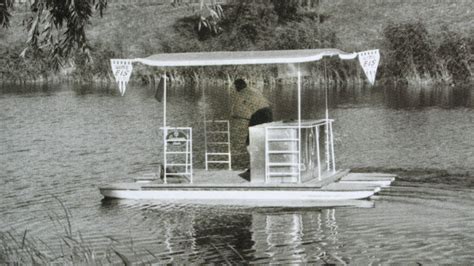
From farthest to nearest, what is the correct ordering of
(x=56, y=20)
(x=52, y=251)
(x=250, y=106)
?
(x=250, y=106)
(x=52, y=251)
(x=56, y=20)

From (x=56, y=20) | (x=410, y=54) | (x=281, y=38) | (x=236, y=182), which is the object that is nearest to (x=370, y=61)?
(x=236, y=182)

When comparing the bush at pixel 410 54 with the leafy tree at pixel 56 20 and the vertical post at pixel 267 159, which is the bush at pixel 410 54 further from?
the leafy tree at pixel 56 20

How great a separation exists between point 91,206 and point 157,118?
21698 millimetres

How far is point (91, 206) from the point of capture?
74.5 feet

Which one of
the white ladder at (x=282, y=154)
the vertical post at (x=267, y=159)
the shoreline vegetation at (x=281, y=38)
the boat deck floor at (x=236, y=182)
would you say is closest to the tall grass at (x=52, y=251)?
the boat deck floor at (x=236, y=182)

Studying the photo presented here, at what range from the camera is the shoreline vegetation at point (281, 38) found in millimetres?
56250

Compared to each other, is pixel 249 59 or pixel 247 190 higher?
pixel 249 59

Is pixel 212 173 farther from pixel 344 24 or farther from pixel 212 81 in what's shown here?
pixel 344 24

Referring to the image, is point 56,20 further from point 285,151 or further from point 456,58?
point 456,58

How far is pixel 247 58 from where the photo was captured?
21.9 metres

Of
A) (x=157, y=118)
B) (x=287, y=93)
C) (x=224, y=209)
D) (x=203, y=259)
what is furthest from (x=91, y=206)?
(x=287, y=93)

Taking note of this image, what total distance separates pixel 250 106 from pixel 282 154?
6.09ft

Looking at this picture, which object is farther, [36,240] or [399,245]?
[36,240]

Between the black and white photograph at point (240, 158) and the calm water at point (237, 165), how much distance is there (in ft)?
0.17
